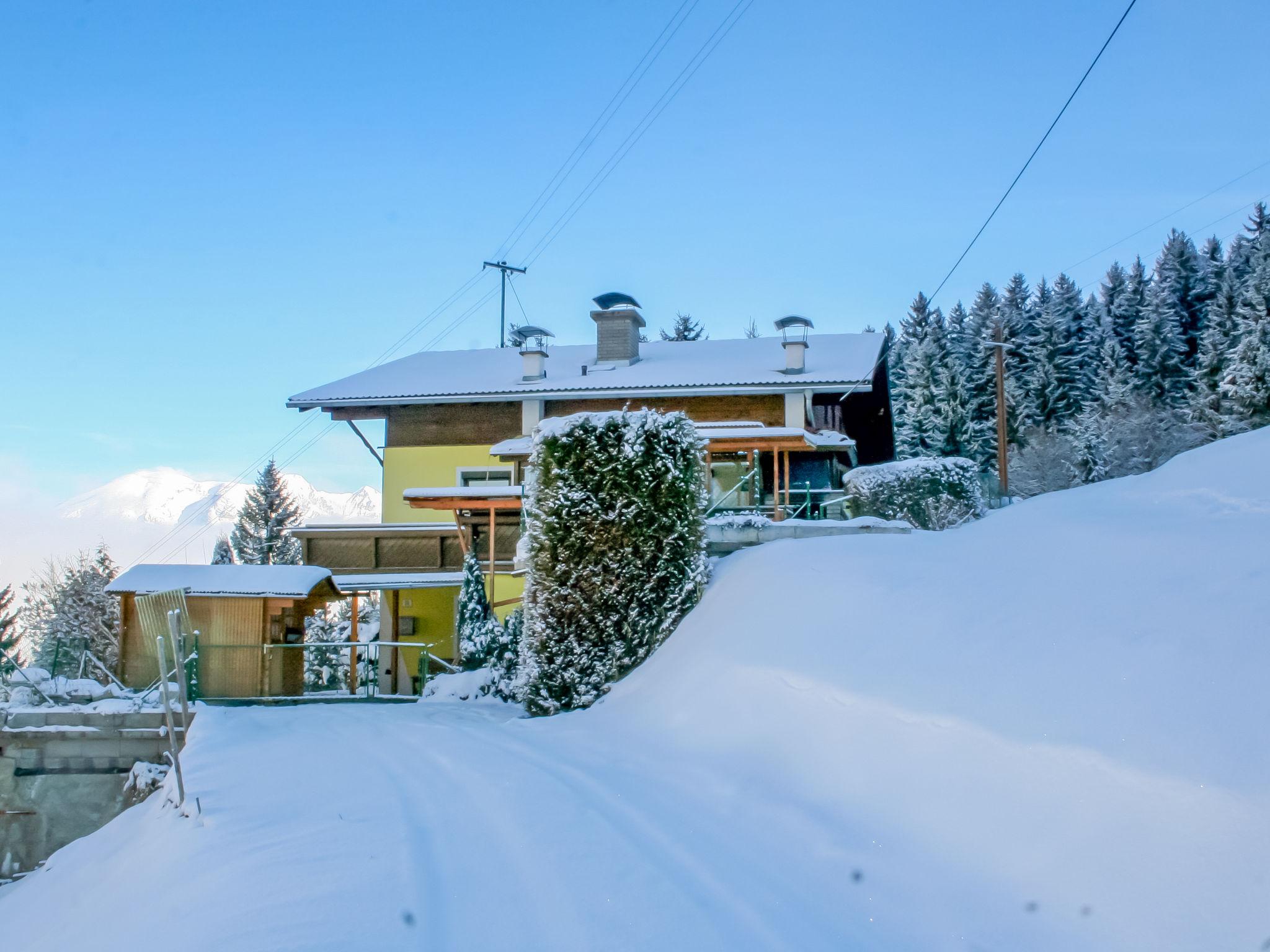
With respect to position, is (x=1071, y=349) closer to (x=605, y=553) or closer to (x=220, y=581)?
(x=220, y=581)

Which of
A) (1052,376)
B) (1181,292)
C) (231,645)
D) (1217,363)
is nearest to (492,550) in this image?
(231,645)

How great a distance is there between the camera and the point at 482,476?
84.6 feet

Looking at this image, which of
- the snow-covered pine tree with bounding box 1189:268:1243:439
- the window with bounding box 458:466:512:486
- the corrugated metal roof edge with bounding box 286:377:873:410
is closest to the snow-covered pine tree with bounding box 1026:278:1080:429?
the snow-covered pine tree with bounding box 1189:268:1243:439

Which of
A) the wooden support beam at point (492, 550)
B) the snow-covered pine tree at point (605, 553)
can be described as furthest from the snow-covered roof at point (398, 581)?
the snow-covered pine tree at point (605, 553)

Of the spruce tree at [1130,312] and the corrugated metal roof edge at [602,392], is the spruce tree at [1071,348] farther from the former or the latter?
the corrugated metal roof edge at [602,392]

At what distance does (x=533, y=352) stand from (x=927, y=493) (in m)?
13.5

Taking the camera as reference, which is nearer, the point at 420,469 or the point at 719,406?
the point at 719,406

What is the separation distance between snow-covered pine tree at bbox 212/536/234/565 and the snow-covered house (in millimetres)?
23974

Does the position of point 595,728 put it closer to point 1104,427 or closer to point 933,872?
point 933,872

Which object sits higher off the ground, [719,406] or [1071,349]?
[1071,349]

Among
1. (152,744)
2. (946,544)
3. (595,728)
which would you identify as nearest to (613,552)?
(595,728)

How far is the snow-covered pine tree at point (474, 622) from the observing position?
14.3m

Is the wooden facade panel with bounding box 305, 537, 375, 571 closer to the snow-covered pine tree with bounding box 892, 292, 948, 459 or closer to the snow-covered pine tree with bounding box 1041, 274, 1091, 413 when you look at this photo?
the snow-covered pine tree with bounding box 892, 292, 948, 459

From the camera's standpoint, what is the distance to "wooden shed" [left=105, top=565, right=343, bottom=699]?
1633cm
